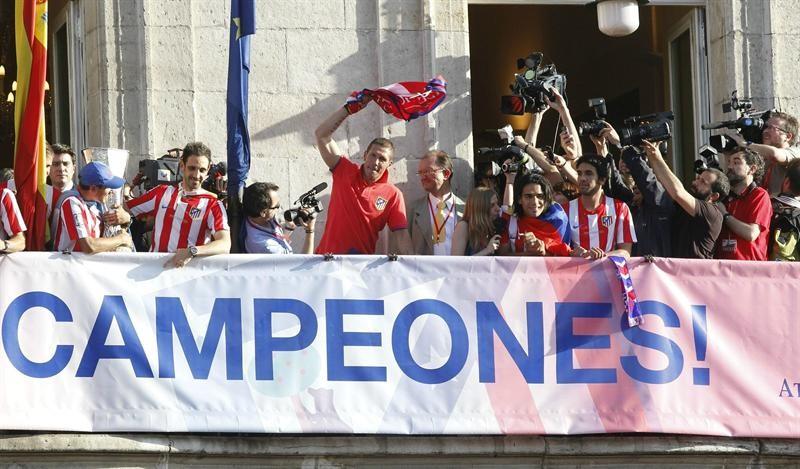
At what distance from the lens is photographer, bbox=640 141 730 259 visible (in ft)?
40.0

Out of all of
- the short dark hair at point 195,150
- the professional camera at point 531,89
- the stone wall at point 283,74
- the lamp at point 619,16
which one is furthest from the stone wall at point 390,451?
the lamp at point 619,16

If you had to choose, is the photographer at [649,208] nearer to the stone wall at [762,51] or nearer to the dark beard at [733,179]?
the dark beard at [733,179]

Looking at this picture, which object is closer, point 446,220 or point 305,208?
point 305,208

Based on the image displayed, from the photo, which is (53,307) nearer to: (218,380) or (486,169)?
(218,380)

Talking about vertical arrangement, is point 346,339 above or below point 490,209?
below

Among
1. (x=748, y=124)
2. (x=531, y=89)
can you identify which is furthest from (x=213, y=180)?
(x=748, y=124)

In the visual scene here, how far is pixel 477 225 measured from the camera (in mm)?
12367

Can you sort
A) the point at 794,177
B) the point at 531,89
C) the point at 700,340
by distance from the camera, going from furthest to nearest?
the point at 531,89 < the point at 794,177 < the point at 700,340

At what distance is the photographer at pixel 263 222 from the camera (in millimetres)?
12125

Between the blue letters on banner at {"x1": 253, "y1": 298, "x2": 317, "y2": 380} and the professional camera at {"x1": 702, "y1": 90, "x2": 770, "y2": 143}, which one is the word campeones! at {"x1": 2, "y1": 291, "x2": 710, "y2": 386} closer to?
the blue letters on banner at {"x1": 253, "y1": 298, "x2": 317, "y2": 380}

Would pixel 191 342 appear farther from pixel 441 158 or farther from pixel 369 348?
pixel 441 158

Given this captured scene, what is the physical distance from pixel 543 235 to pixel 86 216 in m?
2.92

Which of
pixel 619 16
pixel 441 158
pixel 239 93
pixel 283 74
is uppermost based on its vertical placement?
pixel 619 16

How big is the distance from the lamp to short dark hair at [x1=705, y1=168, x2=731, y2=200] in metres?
1.99
